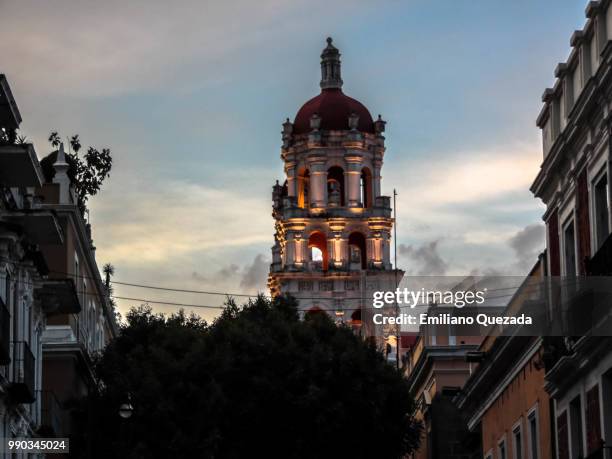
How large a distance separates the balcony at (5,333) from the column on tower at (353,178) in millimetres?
82662

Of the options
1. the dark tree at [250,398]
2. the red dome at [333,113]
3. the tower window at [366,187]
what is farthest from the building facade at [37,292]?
the red dome at [333,113]

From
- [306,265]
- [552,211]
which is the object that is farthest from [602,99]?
[306,265]

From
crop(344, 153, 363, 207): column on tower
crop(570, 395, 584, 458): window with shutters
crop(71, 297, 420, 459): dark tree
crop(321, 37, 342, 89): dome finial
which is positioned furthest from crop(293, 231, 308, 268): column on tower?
crop(570, 395, 584, 458): window with shutters

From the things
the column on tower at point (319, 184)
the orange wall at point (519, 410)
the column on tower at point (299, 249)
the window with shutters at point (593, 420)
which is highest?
the column on tower at point (319, 184)

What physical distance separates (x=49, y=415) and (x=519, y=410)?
1067cm

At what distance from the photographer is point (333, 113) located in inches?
4606

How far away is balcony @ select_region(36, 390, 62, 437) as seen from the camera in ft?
127

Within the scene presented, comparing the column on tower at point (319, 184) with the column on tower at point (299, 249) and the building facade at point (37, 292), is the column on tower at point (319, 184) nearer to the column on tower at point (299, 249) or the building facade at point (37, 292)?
the column on tower at point (299, 249)

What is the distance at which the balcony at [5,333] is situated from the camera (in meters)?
29.6

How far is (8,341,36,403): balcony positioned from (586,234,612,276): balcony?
10.4 meters
